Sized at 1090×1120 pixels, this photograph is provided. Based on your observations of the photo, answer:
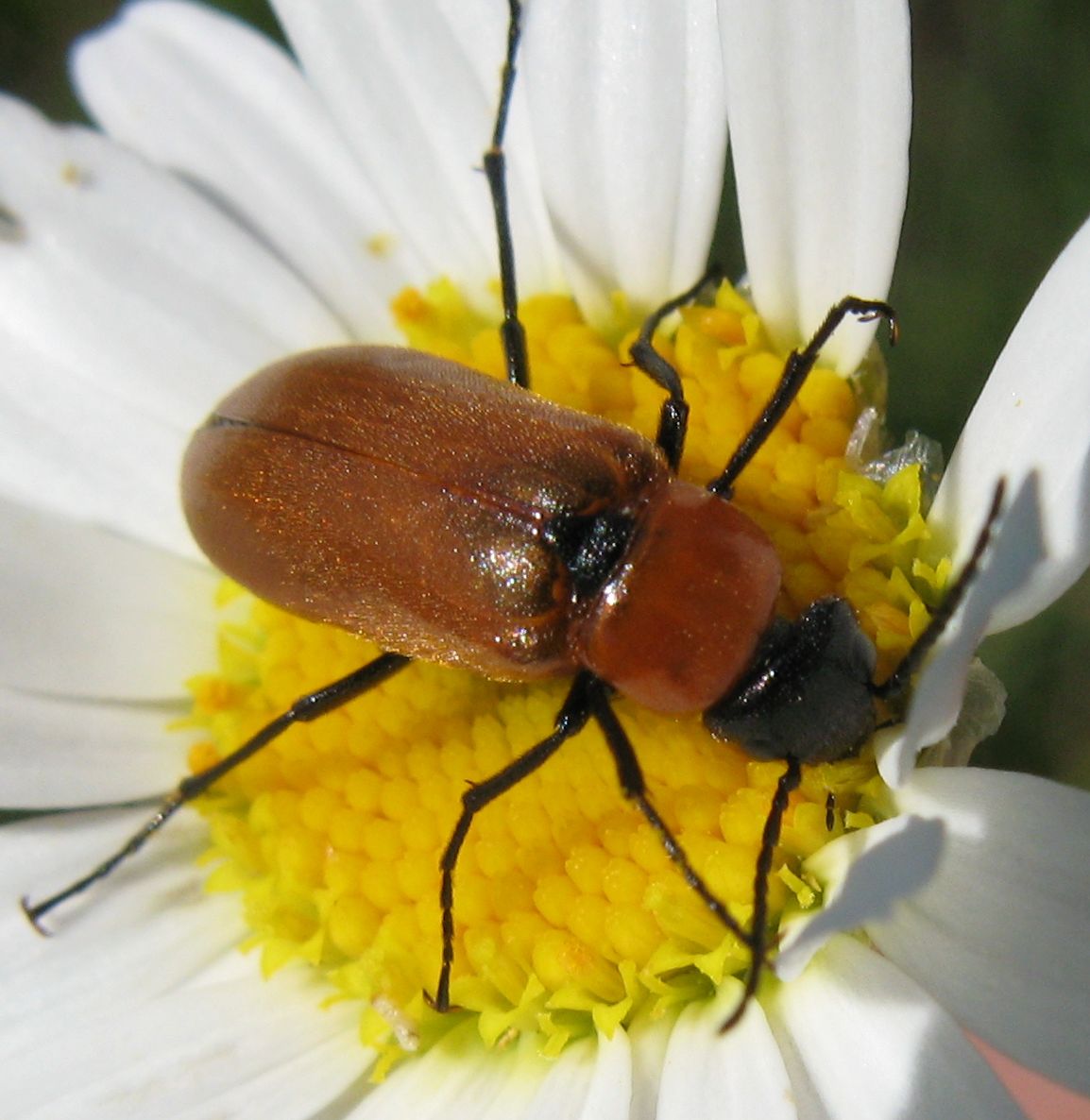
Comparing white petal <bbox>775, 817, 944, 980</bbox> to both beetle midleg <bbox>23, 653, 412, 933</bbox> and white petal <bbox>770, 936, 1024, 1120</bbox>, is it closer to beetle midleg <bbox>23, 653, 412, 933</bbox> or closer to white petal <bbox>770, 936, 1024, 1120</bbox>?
white petal <bbox>770, 936, 1024, 1120</bbox>

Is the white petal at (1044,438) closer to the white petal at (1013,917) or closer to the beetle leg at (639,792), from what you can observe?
the white petal at (1013,917)

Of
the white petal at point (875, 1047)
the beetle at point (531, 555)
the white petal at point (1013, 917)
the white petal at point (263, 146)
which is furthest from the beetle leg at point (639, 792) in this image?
the white petal at point (263, 146)

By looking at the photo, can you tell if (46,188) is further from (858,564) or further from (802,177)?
(858,564)

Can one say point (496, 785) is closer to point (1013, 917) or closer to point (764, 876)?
point (764, 876)

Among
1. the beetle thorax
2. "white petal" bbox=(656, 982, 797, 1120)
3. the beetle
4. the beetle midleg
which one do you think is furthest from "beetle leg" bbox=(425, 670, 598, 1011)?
"white petal" bbox=(656, 982, 797, 1120)

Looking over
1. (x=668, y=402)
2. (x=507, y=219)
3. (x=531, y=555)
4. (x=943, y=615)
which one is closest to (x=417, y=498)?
(x=531, y=555)

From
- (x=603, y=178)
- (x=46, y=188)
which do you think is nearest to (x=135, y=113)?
(x=46, y=188)
